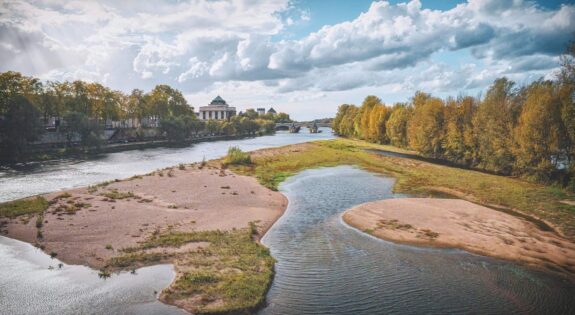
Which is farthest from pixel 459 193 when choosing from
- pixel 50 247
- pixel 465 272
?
pixel 50 247

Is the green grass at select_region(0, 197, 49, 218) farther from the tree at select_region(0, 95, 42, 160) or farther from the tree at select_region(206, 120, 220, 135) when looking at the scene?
the tree at select_region(206, 120, 220, 135)

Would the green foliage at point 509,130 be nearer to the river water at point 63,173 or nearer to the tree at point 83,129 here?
the river water at point 63,173

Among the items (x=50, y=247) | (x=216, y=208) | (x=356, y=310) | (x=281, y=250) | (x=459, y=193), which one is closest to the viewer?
(x=356, y=310)

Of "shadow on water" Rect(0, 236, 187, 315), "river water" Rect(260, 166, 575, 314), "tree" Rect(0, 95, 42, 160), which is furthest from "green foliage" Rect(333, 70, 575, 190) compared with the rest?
"tree" Rect(0, 95, 42, 160)

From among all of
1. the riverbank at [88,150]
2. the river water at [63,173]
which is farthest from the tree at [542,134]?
the riverbank at [88,150]

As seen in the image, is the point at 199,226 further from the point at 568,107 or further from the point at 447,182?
the point at 568,107

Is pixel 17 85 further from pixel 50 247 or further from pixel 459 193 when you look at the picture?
pixel 459 193
